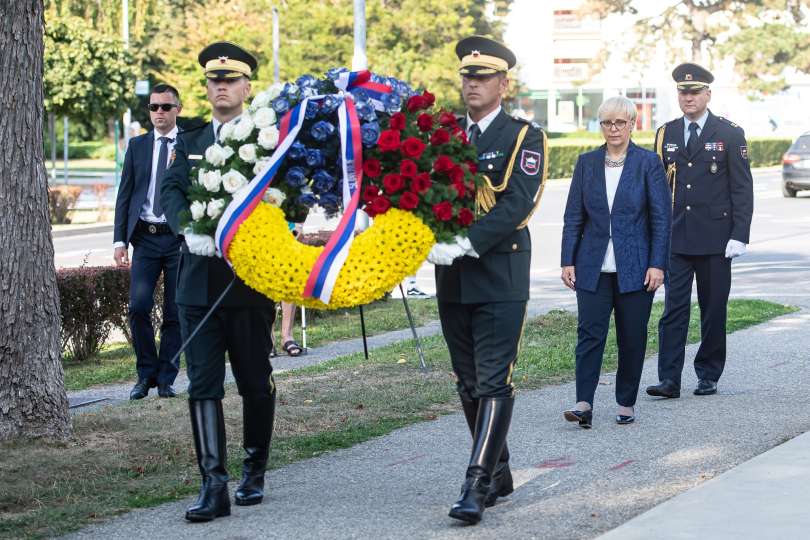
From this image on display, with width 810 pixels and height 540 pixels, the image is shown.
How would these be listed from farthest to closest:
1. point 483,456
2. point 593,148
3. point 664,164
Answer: point 593,148
point 664,164
point 483,456

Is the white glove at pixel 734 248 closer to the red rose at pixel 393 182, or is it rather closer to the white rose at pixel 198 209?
the red rose at pixel 393 182

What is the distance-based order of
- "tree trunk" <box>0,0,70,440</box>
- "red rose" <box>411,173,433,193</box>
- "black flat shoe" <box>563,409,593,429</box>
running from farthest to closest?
"black flat shoe" <box>563,409,593,429</box> < "tree trunk" <box>0,0,70,440</box> < "red rose" <box>411,173,433,193</box>

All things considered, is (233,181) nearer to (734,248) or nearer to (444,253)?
(444,253)

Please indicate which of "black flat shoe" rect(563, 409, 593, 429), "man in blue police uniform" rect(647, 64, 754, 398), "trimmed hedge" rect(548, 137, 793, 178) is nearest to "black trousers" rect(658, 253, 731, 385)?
"man in blue police uniform" rect(647, 64, 754, 398)

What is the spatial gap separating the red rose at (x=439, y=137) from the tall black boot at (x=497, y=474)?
118 centimetres

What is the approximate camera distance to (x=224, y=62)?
5.92m

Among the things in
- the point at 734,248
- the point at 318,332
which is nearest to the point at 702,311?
the point at 734,248

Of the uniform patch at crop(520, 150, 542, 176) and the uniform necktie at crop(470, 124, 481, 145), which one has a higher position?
the uniform necktie at crop(470, 124, 481, 145)

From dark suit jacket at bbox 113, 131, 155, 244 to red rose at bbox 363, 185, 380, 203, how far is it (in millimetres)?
3823

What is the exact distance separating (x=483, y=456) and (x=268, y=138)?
159cm

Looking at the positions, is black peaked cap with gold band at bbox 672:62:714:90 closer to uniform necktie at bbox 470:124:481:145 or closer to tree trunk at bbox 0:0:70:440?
uniform necktie at bbox 470:124:481:145


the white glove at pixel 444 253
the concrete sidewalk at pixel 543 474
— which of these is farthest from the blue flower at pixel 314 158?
the concrete sidewalk at pixel 543 474

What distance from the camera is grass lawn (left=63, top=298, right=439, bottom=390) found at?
10.5m

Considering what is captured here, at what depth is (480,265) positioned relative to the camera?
5746mm
